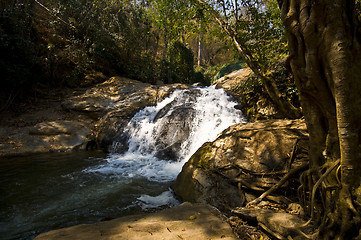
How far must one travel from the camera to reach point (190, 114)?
8.55 m

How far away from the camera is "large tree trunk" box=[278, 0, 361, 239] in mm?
1826

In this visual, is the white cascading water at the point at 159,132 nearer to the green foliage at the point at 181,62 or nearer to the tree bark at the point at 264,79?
the tree bark at the point at 264,79

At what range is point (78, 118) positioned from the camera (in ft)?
34.2

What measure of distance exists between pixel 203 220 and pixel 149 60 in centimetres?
1525

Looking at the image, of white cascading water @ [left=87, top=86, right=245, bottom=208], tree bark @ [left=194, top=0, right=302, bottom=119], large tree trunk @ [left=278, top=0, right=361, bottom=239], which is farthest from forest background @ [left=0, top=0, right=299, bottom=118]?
large tree trunk @ [left=278, top=0, right=361, bottom=239]

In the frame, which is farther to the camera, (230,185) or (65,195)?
(65,195)

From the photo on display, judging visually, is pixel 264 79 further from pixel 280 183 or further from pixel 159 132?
pixel 159 132

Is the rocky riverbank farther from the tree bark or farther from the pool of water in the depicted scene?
the tree bark

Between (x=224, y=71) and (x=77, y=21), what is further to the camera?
(x=224, y=71)

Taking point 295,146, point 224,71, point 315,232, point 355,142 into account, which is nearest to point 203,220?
point 315,232

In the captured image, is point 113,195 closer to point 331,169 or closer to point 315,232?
point 315,232

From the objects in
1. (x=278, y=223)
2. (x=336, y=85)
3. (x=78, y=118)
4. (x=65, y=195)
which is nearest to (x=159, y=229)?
(x=278, y=223)

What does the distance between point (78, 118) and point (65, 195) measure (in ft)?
22.7

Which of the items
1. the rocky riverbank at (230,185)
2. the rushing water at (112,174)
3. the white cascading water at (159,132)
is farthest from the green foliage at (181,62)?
the rocky riverbank at (230,185)
